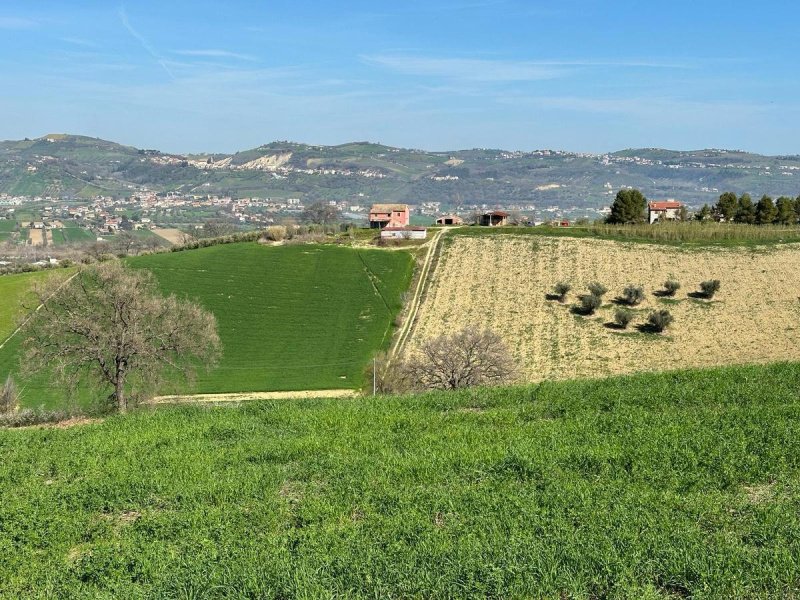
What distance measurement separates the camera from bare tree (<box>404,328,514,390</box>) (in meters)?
39.1

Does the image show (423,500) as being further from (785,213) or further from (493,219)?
(493,219)

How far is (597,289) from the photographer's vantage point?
65375 mm

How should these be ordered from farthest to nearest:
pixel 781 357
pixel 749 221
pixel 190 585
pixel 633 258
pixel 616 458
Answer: pixel 749 221, pixel 633 258, pixel 781 357, pixel 616 458, pixel 190 585

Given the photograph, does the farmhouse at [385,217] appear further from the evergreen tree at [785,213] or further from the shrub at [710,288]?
the shrub at [710,288]

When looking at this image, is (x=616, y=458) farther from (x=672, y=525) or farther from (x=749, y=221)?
(x=749, y=221)

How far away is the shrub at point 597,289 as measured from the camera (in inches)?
2557

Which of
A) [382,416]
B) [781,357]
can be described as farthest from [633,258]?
[382,416]

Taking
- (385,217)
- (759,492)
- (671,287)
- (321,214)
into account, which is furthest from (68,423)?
(321,214)

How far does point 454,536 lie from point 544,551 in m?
1.36

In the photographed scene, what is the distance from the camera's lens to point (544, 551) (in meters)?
8.85

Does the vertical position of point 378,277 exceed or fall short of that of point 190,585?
it falls short

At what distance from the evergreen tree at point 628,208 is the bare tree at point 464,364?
59672mm

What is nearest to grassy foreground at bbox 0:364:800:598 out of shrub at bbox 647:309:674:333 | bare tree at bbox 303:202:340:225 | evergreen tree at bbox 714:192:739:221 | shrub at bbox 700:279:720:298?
shrub at bbox 647:309:674:333

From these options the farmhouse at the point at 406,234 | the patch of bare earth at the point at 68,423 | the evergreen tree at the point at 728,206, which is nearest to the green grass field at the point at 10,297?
the patch of bare earth at the point at 68,423
